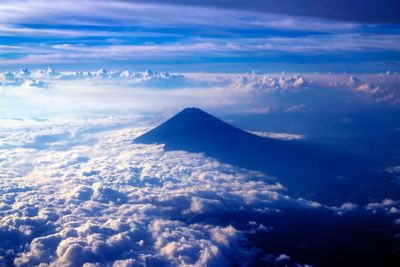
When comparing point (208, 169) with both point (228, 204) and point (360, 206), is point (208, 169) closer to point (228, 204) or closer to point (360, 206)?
point (228, 204)

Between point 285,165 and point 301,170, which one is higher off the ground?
point 285,165

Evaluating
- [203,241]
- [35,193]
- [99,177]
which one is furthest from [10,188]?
[203,241]

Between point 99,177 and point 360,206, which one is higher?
point 99,177

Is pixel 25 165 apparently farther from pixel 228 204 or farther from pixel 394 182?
pixel 394 182

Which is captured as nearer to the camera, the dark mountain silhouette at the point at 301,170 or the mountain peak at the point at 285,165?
the dark mountain silhouette at the point at 301,170

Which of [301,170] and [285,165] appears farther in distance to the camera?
[285,165]

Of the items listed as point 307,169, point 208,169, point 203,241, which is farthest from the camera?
point 307,169

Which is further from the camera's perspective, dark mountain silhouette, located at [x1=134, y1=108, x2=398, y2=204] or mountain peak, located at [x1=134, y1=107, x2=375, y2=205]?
mountain peak, located at [x1=134, y1=107, x2=375, y2=205]

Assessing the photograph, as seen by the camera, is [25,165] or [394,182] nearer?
[25,165]

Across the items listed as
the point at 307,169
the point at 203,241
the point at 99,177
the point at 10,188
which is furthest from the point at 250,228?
the point at 307,169

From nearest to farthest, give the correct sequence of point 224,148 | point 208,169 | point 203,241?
point 203,241 < point 208,169 < point 224,148
